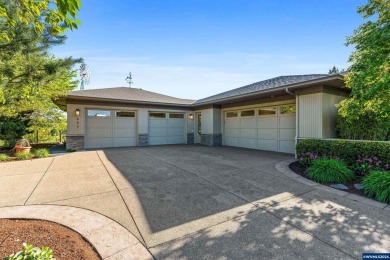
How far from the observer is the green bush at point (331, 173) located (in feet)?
15.4

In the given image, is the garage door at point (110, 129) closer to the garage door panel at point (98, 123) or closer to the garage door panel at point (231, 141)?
the garage door panel at point (98, 123)

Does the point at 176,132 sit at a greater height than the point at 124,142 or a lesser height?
greater

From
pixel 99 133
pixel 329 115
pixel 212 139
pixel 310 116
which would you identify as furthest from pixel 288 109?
pixel 99 133

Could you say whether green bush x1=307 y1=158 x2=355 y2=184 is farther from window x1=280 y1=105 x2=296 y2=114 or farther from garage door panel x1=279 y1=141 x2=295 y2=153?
window x1=280 y1=105 x2=296 y2=114

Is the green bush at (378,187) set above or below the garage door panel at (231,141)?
below

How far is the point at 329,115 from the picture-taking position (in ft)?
23.4

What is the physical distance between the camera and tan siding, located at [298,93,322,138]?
700 centimetres

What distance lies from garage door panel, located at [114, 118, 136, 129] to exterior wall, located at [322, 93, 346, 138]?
10.0 m

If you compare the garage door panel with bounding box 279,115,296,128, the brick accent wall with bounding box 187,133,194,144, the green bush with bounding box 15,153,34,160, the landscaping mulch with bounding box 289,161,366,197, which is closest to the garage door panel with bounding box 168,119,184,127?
the brick accent wall with bounding box 187,133,194,144

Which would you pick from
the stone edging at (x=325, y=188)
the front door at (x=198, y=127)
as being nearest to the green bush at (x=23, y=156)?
the front door at (x=198, y=127)

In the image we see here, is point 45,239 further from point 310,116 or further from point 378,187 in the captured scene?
point 310,116

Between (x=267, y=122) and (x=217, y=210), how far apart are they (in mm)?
7631

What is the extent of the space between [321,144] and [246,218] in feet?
15.5

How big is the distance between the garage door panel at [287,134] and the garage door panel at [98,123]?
9.55 metres
